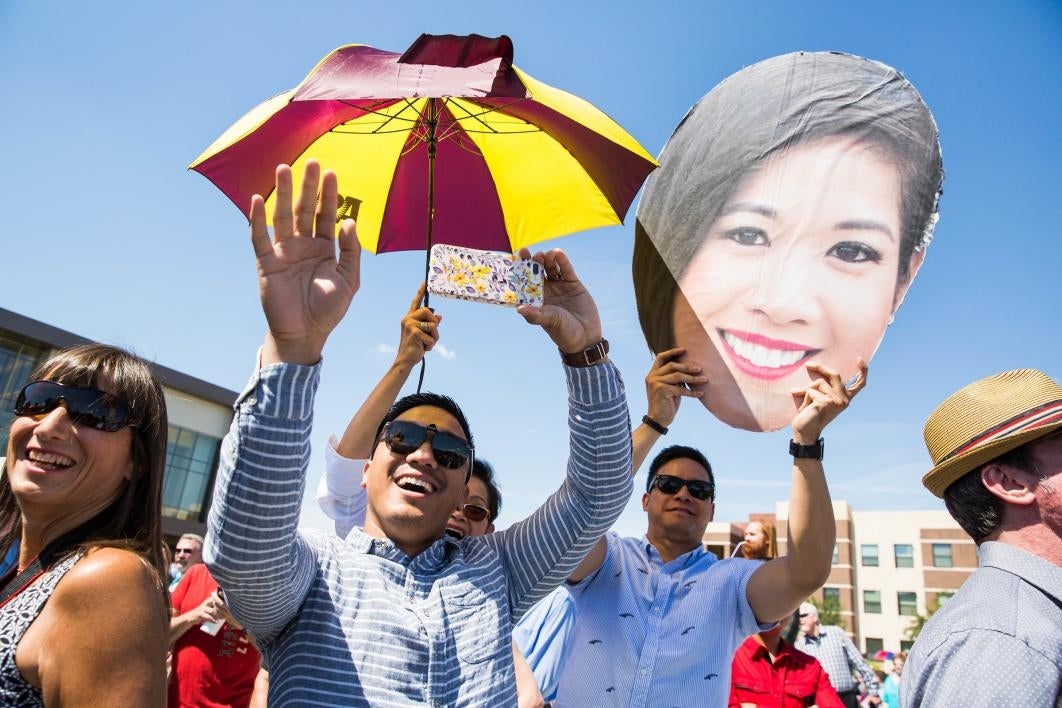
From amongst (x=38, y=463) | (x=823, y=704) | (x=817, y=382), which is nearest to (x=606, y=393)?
(x=817, y=382)

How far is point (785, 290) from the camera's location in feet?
9.02

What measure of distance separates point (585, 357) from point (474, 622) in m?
0.71

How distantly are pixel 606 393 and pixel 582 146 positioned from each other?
4.73ft

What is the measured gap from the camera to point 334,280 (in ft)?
4.61

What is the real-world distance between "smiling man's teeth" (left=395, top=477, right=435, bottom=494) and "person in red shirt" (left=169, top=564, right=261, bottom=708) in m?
2.63

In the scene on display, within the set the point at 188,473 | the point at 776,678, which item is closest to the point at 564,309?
the point at 776,678

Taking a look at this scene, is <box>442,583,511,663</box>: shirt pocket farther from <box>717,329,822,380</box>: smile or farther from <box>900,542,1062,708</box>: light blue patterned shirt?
<box>717,329,822,380</box>: smile

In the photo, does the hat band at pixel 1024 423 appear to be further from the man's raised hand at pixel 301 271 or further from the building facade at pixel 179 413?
the building facade at pixel 179 413

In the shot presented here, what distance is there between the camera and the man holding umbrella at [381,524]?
1350mm

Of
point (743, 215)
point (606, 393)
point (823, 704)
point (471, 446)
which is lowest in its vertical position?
point (823, 704)

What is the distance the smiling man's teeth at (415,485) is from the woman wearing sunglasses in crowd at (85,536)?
562 millimetres

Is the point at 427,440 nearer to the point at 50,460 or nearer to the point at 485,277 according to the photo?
the point at 485,277

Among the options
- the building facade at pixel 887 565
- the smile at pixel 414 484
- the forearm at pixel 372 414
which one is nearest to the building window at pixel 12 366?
the forearm at pixel 372 414

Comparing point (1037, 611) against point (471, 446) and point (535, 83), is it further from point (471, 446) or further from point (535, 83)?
point (535, 83)
